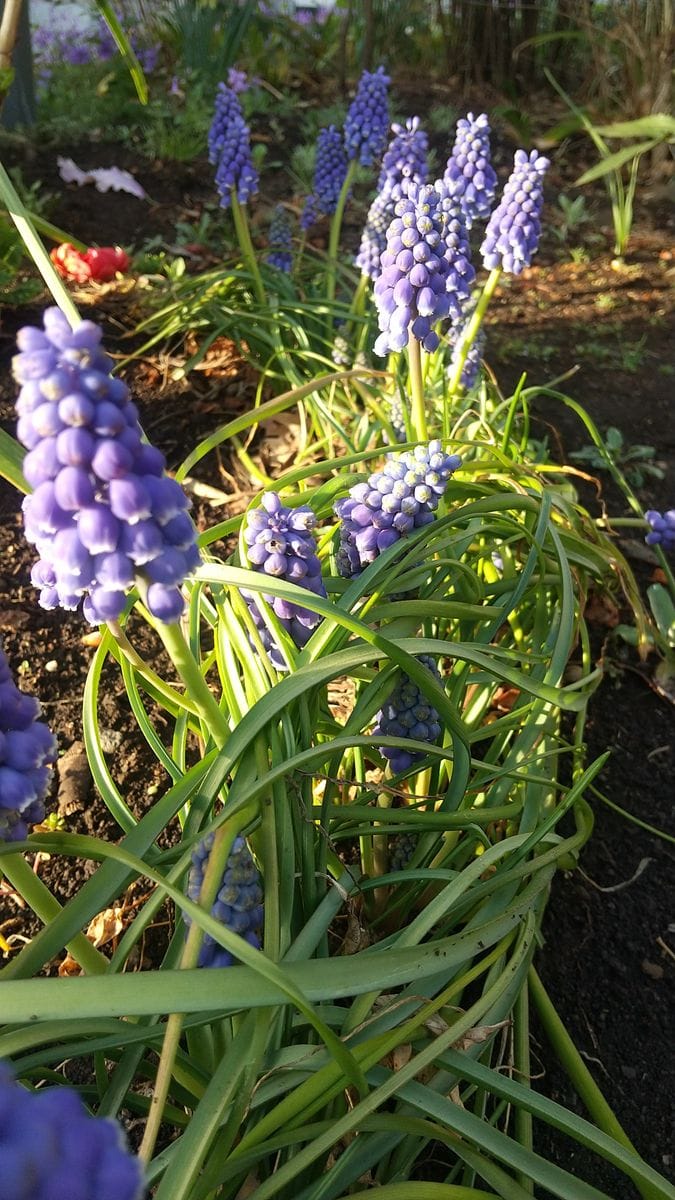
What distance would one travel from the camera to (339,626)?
1720 millimetres

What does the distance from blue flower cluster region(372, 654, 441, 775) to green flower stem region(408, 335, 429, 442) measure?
36.1 inches

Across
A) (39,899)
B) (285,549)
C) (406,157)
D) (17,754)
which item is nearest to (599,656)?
(285,549)

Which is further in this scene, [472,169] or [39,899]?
[472,169]

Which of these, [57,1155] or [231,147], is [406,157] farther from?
[57,1155]

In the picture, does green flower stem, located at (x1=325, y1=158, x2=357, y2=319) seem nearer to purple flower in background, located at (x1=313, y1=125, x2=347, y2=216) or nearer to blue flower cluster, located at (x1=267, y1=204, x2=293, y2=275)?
purple flower in background, located at (x1=313, y1=125, x2=347, y2=216)

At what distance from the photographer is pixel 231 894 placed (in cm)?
134

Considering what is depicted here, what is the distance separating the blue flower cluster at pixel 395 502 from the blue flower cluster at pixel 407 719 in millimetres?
274

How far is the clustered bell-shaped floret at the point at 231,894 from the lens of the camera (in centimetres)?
134

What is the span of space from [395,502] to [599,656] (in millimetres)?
1494

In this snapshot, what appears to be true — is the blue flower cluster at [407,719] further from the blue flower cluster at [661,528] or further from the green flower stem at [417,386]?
the blue flower cluster at [661,528]

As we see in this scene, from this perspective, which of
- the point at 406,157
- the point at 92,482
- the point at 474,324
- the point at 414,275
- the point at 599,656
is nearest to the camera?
the point at 92,482

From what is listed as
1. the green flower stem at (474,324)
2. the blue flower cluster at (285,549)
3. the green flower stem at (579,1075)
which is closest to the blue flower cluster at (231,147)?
the green flower stem at (474,324)

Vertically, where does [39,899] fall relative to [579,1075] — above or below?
above

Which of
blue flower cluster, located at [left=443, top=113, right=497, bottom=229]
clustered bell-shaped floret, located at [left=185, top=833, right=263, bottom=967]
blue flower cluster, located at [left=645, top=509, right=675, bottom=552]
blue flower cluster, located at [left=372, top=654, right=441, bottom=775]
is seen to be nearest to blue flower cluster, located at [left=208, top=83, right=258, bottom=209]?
blue flower cluster, located at [left=443, top=113, right=497, bottom=229]
